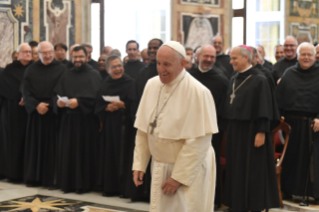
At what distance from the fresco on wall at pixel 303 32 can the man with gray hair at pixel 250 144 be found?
8.20 metres

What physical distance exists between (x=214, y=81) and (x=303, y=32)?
8.17 m

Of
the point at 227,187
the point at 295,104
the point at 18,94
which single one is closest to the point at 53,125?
the point at 18,94

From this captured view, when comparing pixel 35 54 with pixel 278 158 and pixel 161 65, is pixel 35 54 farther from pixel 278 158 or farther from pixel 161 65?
pixel 161 65

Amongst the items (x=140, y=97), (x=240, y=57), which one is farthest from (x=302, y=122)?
(x=140, y=97)

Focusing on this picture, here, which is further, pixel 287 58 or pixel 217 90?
pixel 287 58

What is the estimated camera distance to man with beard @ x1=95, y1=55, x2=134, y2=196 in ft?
21.9

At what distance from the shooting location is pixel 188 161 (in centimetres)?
339

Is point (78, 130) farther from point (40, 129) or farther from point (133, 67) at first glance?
point (133, 67)

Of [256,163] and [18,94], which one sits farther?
[18,94]

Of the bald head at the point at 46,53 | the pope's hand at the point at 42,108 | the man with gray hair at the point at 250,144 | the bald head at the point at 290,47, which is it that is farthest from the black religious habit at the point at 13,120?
the bald head at the point at 290,47

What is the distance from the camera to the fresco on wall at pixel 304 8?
13359 millimetres

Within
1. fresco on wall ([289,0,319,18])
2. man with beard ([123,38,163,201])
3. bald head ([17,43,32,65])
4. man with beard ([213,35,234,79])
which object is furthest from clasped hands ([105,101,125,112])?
fresco on wall ([289,0,319,18])

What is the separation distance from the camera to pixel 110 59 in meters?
6.70

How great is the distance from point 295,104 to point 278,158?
0.83 metres
